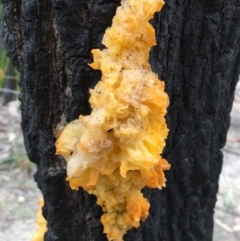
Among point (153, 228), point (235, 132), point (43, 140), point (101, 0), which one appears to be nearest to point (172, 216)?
point (153, 228)

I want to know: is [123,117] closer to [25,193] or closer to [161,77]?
[161,77]

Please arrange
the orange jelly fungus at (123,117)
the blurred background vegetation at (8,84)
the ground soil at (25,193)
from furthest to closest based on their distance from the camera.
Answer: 1. the blurred background vegetation at (8,84)
2. the ground soil at (25,193)
3. the orange jelly fungus at (123,117)

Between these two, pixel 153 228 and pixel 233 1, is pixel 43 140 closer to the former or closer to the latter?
pixel 153 228

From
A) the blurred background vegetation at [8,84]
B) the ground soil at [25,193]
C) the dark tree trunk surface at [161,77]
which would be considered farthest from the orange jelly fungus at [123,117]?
the blurred background vegetation at [8,84]

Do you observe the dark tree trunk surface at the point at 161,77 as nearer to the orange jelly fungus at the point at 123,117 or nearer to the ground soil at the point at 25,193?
the orange jelly fungus at the point at 123,117

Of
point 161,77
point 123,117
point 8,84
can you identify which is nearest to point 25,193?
point 8,84

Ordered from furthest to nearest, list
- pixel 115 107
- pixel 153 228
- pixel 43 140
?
1. pixel 153 228
2. pixel 43 140
3. pixel 115 107

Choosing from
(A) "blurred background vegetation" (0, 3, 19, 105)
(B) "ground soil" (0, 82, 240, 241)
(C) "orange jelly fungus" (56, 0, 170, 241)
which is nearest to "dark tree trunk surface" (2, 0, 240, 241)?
(C) "orange jelly fungus" (56, 0, 170, 241)
